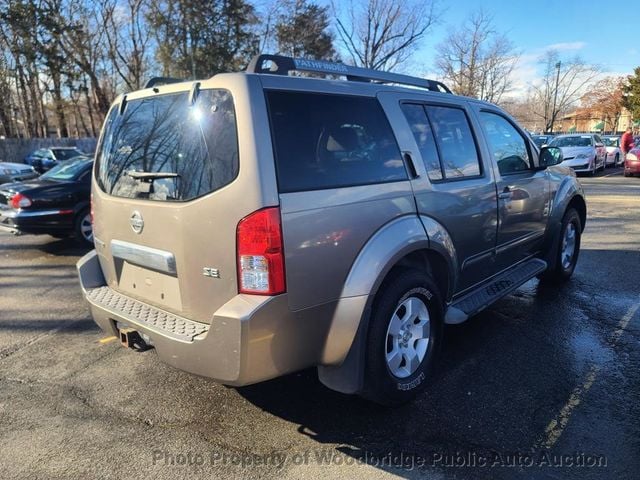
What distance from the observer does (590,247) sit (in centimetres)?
738

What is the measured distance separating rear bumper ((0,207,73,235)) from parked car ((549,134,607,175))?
17868 millimetres

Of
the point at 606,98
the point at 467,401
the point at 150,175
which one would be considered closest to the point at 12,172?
the point at 150,175

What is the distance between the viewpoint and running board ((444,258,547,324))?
3.51 metres

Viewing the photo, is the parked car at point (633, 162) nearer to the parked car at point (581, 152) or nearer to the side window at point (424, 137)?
the parked car at point (581, 152)

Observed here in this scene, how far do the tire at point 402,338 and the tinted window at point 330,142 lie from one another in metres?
0.69

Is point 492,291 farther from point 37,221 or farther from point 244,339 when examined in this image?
point 37,221

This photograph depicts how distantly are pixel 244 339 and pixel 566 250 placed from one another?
15.3 feet

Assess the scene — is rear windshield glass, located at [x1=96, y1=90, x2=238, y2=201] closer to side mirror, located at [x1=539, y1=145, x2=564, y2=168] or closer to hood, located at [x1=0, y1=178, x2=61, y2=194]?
side mirror, located at [x1=539, y1=145, x2=564, y2=168]

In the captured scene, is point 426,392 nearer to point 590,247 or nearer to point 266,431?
point 266,431

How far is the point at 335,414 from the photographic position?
300 centimetres

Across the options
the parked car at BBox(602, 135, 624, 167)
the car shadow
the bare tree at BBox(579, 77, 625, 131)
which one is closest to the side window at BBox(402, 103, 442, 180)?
the car shadow

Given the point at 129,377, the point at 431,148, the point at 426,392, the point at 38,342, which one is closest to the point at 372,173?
the point at 431,148

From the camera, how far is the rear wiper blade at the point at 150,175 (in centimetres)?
265

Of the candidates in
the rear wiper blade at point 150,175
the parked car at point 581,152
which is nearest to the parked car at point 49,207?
the rear wiper blade at point 150,175
